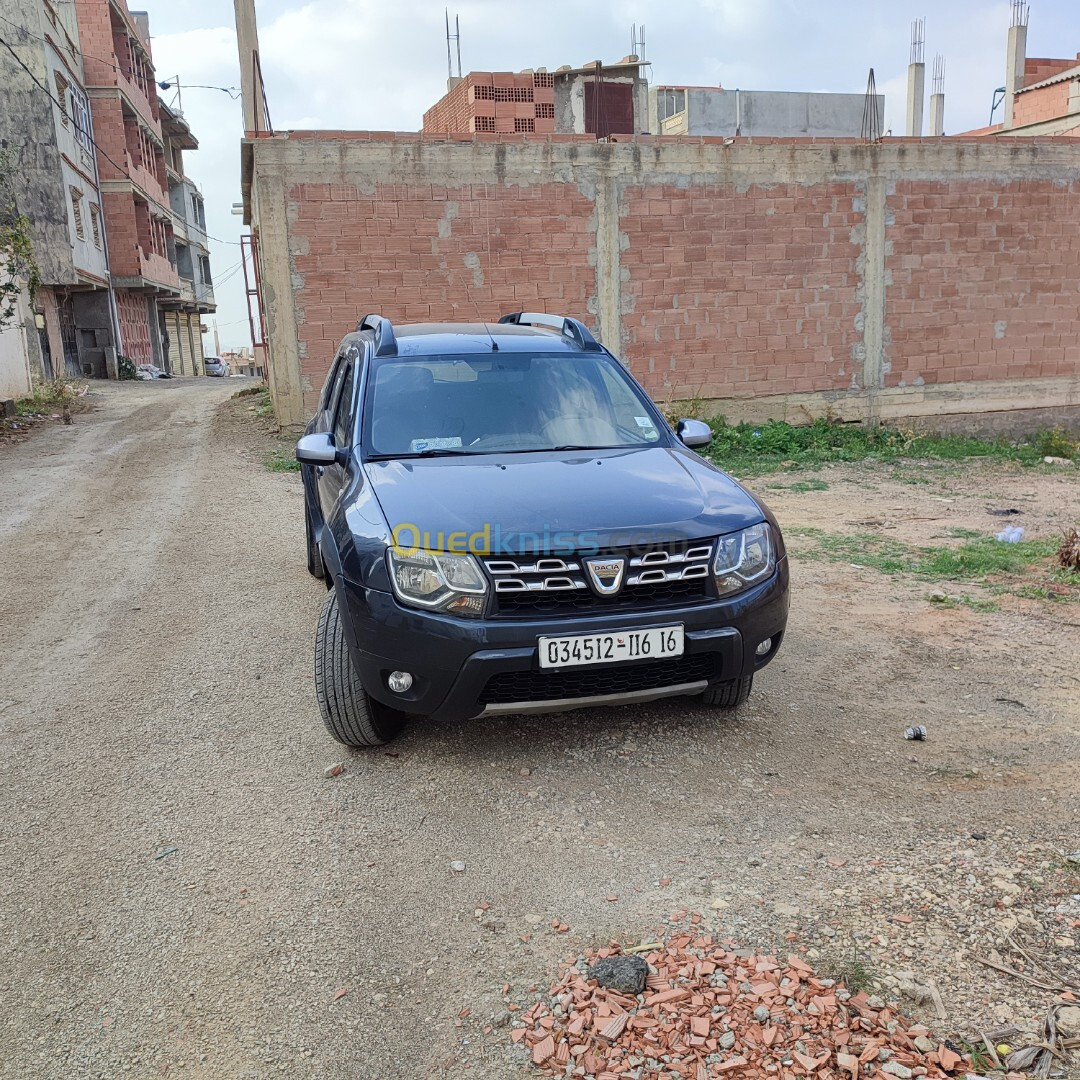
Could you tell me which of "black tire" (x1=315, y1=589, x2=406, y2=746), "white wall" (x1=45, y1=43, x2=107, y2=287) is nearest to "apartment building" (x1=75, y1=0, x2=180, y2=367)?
"white wall" (x1=45, y1=43, x2=107, y2=287)

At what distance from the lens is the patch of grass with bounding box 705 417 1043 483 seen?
472 inches

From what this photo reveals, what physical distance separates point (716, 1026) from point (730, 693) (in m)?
1.84

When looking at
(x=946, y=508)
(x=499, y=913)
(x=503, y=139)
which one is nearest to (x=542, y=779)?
(x=499, y=913)

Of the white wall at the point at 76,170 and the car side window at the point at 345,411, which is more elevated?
the white wall at the point at 76,170

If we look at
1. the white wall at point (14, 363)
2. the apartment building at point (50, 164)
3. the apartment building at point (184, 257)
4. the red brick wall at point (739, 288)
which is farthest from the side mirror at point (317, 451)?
the apartment building at point (184, 257)

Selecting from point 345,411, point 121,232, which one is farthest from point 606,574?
point 121,232

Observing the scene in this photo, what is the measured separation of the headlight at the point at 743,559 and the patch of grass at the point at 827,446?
26.2 feet

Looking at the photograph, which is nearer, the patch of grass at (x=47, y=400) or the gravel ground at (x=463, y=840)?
the gravel ground at (x=463, y=840)

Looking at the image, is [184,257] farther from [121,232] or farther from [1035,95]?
[1035,95]

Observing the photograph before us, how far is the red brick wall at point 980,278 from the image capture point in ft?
43.0

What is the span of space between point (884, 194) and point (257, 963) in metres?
13.2

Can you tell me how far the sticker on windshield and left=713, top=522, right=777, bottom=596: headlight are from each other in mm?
1359

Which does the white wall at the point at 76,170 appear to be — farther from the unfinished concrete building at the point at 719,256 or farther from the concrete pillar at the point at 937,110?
the concrete pillar at the point at 937,110

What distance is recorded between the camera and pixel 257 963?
2594 millimetres
